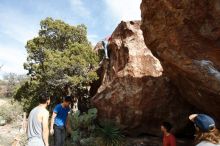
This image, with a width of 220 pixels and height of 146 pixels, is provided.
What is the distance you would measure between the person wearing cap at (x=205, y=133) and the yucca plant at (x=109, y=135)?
456 inches

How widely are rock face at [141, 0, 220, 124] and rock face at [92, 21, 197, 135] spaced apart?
2918 mm

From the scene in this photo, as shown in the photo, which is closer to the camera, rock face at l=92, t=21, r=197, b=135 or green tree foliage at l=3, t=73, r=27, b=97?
rock face at l=92, t=21, r=197, b=135

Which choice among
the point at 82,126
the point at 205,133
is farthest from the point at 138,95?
the point at 205,133

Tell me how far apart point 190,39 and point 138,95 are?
16.7ft

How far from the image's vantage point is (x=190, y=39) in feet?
33.9

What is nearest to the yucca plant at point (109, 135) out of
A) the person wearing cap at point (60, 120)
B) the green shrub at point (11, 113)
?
the person wearing cap at point (60, 120)

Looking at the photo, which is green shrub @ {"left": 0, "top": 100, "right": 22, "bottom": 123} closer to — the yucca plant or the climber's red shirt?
the yucca plant

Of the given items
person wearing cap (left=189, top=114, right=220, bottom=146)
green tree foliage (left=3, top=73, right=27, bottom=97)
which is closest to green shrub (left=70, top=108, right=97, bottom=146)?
person wearing cap (left=189, top=114, right=220, bottom=146)

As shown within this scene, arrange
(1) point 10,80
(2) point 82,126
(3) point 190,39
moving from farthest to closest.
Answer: (1) point 10,80 → (2) point 82,126 → (3) point 190,39

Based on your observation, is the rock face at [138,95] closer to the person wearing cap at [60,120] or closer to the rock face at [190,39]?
the rock face at [190,39]

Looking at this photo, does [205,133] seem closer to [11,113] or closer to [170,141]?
[170,141]

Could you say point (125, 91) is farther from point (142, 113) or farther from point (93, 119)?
point (93, 119)

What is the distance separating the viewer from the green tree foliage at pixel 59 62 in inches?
710

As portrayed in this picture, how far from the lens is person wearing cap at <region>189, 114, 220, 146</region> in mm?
3629
